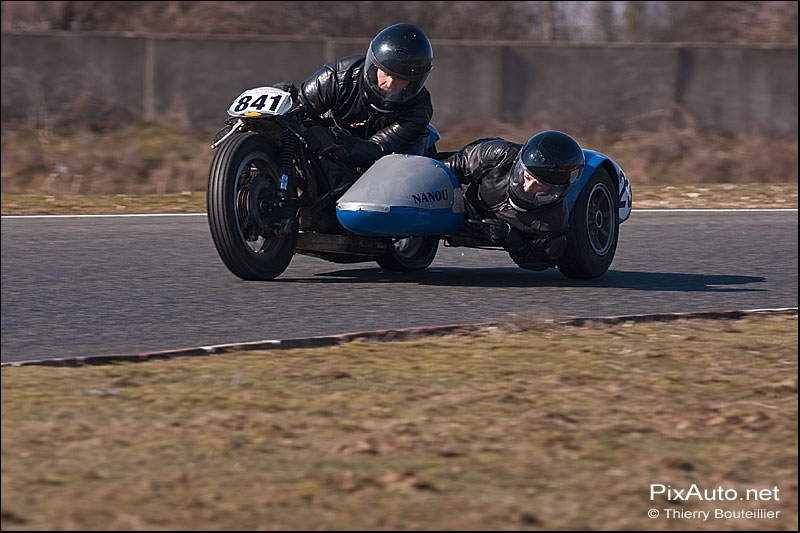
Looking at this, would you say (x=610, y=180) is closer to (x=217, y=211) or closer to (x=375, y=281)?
(x=375, y=281)

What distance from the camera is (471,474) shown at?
412cm

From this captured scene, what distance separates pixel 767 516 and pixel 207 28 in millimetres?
19262

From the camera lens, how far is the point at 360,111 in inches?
318

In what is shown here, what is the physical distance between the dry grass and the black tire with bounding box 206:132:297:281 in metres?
1.59

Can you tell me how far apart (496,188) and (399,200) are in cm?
66

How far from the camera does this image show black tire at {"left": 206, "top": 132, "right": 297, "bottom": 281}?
24.0ft

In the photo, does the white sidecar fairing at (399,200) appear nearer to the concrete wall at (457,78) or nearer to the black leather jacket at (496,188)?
the black leather jacket at (496,188)

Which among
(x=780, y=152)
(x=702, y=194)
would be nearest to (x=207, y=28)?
(x=780, y=152)

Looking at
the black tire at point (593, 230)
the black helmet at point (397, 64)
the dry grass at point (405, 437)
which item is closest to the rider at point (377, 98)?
the black helmet at point (397, 64)

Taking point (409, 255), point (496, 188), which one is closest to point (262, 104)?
point (496, 188)

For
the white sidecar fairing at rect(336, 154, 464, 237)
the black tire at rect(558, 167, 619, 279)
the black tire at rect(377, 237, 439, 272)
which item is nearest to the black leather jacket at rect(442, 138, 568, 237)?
the black tire at rect(558, 167, 619, 279)

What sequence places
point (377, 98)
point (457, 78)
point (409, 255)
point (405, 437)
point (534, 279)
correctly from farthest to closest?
point (457, 78) < point (409, 255) < point (534, 279) < point (377, 98) < point (405, 437)

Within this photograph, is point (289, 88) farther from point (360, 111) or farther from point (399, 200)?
point (399, 200)

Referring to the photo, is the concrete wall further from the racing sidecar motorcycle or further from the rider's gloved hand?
the rider's gloved hand
